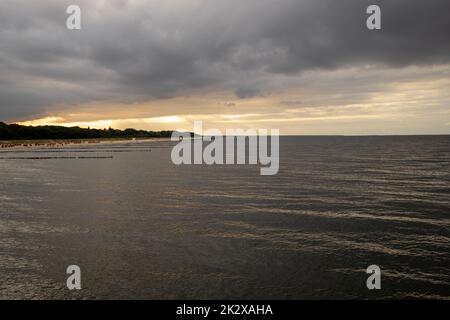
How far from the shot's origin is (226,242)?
22.4 meters

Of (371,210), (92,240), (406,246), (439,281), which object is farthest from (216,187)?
(439,281)

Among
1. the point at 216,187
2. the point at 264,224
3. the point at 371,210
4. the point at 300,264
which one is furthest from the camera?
the point at 216,187

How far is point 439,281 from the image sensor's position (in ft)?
54.1

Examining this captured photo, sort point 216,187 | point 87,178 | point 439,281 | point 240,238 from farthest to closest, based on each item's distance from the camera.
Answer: point 87,178, point 216,187, point 240,238, point 439,281

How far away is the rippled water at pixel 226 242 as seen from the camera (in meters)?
16.0

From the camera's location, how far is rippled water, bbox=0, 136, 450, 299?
16000 mm

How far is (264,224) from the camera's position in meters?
26.8

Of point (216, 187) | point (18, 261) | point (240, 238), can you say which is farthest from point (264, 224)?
point (216, 187)

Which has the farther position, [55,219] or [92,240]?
[55,219]

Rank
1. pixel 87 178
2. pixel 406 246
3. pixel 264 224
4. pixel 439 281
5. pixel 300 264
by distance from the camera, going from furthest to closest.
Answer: pixel 87 178 < pixel 264 224 < pixel 406 246 < pixel 300 264 < pixel 439 281

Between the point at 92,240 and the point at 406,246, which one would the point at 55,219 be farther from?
the point at 406,246
